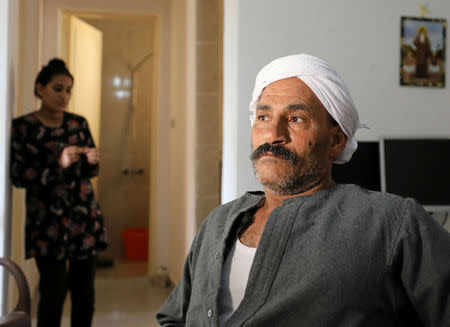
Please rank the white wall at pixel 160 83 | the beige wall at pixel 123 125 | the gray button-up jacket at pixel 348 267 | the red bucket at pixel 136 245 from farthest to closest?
1. the beige wall at pixel 123 125
2. the red bucket at pixel 136 245
3. the white wall at pixel 160 83
4. the gray button-up jacket at pixel 348 267

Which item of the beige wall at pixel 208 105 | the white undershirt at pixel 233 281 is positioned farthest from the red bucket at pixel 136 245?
the white undershirt at pixel 233 281

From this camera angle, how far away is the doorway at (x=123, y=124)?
19.3ft

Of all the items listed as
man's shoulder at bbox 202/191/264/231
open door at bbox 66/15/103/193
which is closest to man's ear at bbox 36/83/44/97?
man's shoulder at bbox 202/191/264/231

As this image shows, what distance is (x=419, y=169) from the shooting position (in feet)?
7.14

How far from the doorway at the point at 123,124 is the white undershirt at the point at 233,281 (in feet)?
15.5

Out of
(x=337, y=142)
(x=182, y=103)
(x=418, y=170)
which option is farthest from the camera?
(x=182, y=103)

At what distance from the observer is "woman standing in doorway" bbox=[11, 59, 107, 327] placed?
99.0 inches

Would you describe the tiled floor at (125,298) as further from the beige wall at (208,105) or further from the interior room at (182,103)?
the beige wall at (208,105)

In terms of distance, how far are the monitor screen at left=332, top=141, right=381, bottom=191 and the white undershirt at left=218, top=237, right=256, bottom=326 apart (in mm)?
894

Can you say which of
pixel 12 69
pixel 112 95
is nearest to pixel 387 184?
pixel 12 69

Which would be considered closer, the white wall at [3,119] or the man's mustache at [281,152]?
the man's mustache at [281,152]

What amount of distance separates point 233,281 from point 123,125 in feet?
16.3

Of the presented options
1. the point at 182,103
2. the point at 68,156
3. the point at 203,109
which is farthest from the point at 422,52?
the point at 182,103

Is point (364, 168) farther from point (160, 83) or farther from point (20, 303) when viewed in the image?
point (160, 83)
